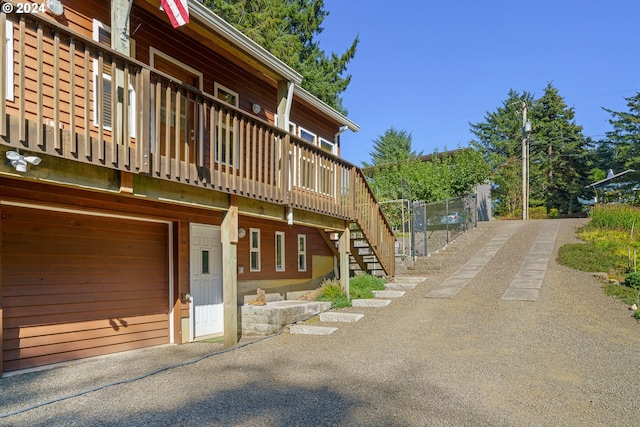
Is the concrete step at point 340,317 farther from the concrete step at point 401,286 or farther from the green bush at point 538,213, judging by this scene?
the green bush at point 538,213

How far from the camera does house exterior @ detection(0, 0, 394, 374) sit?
15.1ft

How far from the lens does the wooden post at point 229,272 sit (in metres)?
Answer: 6.71

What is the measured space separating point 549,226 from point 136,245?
16.3 meters

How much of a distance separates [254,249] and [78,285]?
13.1ft

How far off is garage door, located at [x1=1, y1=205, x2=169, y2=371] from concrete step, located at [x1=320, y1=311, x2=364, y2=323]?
3.00 meters

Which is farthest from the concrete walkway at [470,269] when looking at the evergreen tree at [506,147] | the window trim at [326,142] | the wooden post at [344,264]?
the evergreen tree at [506,147]

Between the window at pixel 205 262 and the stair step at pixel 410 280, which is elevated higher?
the window at pixel 205 262

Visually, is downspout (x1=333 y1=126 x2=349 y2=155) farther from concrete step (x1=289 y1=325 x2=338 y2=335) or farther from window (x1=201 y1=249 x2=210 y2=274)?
concrete step (x1=289 y1=325 x2=338 y2=335)

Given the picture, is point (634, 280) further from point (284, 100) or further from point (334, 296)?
point (284, 100)

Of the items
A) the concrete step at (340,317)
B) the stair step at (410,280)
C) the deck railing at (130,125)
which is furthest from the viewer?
the stair step at (410,280)

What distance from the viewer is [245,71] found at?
9.72m

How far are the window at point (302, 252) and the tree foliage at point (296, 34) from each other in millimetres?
9870

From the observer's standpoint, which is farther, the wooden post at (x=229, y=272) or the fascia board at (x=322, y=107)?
the fascia board at (x=322, y=107)

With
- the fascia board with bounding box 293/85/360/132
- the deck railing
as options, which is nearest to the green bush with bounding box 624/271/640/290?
the deck railing
